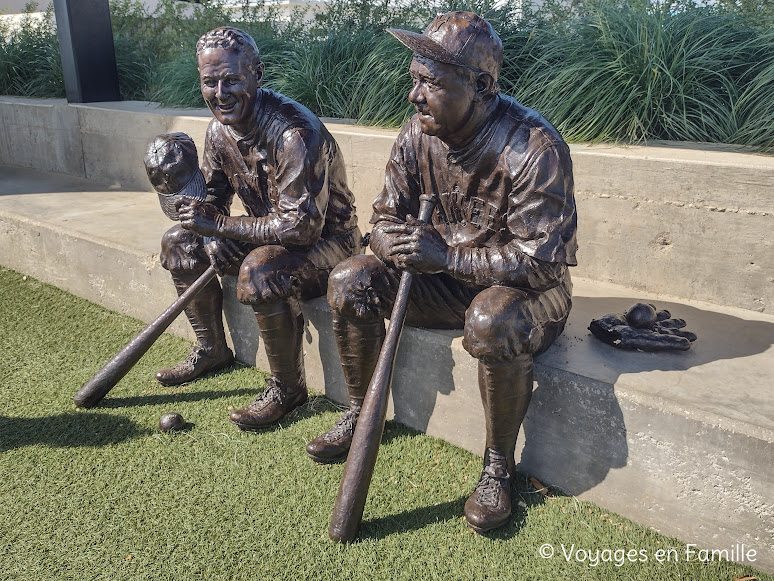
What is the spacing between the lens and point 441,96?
2449mm

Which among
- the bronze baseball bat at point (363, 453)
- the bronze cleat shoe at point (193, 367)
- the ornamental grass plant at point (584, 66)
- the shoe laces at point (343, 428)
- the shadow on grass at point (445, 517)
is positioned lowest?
the bronze cleat shoe at point (193, 367)

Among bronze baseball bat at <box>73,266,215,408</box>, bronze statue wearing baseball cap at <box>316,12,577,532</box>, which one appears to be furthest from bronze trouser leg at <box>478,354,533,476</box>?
bronze baseball bat at <box>73,266,215,408</box>

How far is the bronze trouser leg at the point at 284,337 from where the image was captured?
3.11 meters

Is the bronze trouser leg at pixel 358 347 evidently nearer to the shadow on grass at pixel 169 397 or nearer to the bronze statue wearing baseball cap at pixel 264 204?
the bronze statue wearing baseball cap at pixel 264 204

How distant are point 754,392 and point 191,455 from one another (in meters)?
2.14

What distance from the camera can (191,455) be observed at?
3010 mm

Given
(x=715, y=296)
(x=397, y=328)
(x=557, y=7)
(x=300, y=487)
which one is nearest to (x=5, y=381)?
(x=300, y=487)

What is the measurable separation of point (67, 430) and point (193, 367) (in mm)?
655

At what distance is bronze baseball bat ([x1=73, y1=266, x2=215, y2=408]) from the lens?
332 cm

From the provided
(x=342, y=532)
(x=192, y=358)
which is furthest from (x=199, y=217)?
(x=342, y=532)

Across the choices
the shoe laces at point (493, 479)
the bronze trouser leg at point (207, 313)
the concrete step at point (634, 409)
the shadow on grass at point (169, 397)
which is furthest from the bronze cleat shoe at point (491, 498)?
the bronze trouser leg at point (207, 313)

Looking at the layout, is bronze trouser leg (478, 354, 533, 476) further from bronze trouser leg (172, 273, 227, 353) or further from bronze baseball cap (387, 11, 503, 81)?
bronze trouser leg (172, 273, 227, 353)

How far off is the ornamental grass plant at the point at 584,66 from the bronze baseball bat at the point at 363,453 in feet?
7.59

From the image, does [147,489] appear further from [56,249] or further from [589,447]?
[56,249]
